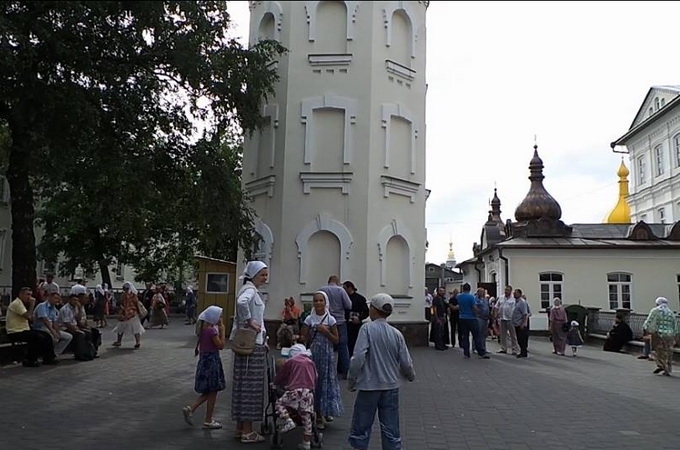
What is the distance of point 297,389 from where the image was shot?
711 centimetres

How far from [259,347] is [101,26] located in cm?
908

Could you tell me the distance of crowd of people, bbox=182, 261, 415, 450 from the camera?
618 cm

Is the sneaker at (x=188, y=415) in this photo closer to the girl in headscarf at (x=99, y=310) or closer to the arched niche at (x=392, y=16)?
the arched niche at (x=392, y=16)

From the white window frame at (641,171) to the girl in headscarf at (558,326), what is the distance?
33.4 metres

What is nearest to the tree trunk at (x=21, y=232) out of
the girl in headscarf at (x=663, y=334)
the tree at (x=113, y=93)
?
the tree at (x=113, y=93)

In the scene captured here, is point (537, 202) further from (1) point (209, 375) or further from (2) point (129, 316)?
(1) point (209, 375)

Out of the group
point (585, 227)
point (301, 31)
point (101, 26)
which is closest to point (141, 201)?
point (101, 26)

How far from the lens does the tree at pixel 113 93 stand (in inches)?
496

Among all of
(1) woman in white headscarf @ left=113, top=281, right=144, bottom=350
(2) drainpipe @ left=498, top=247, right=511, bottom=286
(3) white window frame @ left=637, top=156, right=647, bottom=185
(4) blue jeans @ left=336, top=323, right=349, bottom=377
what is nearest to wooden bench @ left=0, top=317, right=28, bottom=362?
(1) woman in white headscarf @ left=113, top=281, right=144, bottom=350

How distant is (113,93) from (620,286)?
2664cm

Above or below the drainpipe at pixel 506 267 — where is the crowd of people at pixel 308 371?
below

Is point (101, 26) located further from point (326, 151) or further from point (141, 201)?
point (326, 151)

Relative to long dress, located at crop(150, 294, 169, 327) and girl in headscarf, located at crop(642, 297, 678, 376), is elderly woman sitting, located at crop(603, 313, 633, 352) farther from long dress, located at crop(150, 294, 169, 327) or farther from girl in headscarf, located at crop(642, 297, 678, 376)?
long dress, located at crop(150, 294, 169, 327)

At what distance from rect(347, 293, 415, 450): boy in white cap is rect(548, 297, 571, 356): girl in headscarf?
14.1 metres
